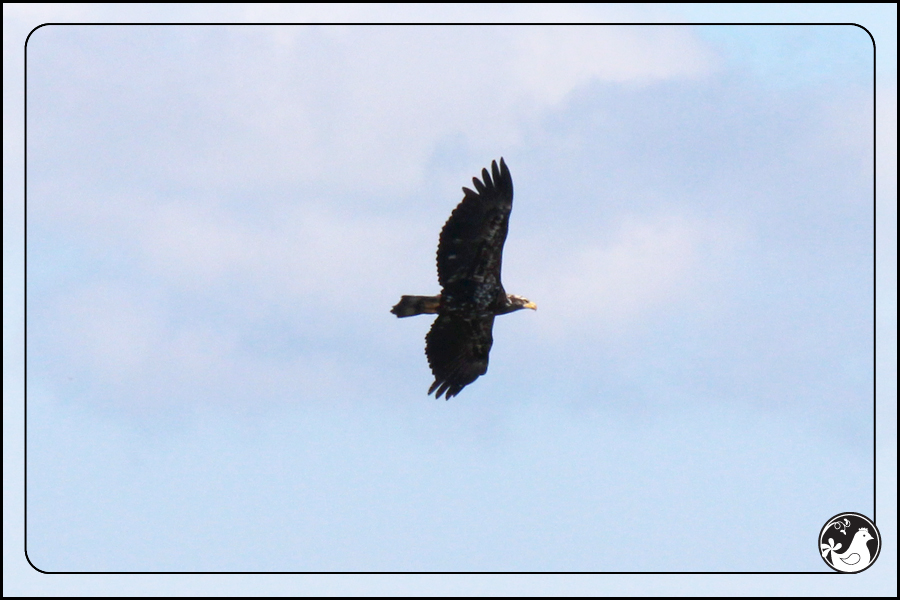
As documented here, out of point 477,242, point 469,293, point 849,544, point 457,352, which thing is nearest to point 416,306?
point 469,293

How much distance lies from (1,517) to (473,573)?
8.03 metres

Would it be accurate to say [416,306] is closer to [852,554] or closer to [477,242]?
[477,242]

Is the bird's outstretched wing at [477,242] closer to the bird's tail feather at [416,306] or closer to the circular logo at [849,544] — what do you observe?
the bird's tail feather at [416,306]

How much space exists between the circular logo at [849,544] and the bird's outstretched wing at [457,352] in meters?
6.50

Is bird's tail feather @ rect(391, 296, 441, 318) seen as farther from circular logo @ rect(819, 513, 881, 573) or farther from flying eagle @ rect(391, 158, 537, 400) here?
circular logo @ rect(819, 513, 881, 573)

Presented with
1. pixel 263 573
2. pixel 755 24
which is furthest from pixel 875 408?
pixel 263 573

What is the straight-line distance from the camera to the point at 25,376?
20.9 m

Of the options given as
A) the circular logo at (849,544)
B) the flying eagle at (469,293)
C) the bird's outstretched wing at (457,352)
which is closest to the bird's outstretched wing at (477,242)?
the flying eagle at (469,293)

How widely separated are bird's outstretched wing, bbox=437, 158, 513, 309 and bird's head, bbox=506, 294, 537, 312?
1.58 feet

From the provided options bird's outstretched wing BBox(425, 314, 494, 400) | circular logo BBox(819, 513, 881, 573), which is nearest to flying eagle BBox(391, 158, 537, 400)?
bird's outstretched wing BBox(425, 314, 494, 400)

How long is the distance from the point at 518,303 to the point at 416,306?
2.02m

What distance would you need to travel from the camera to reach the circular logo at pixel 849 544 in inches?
790

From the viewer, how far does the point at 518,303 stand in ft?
72.6

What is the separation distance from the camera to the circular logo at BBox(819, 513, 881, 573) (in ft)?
65.8
